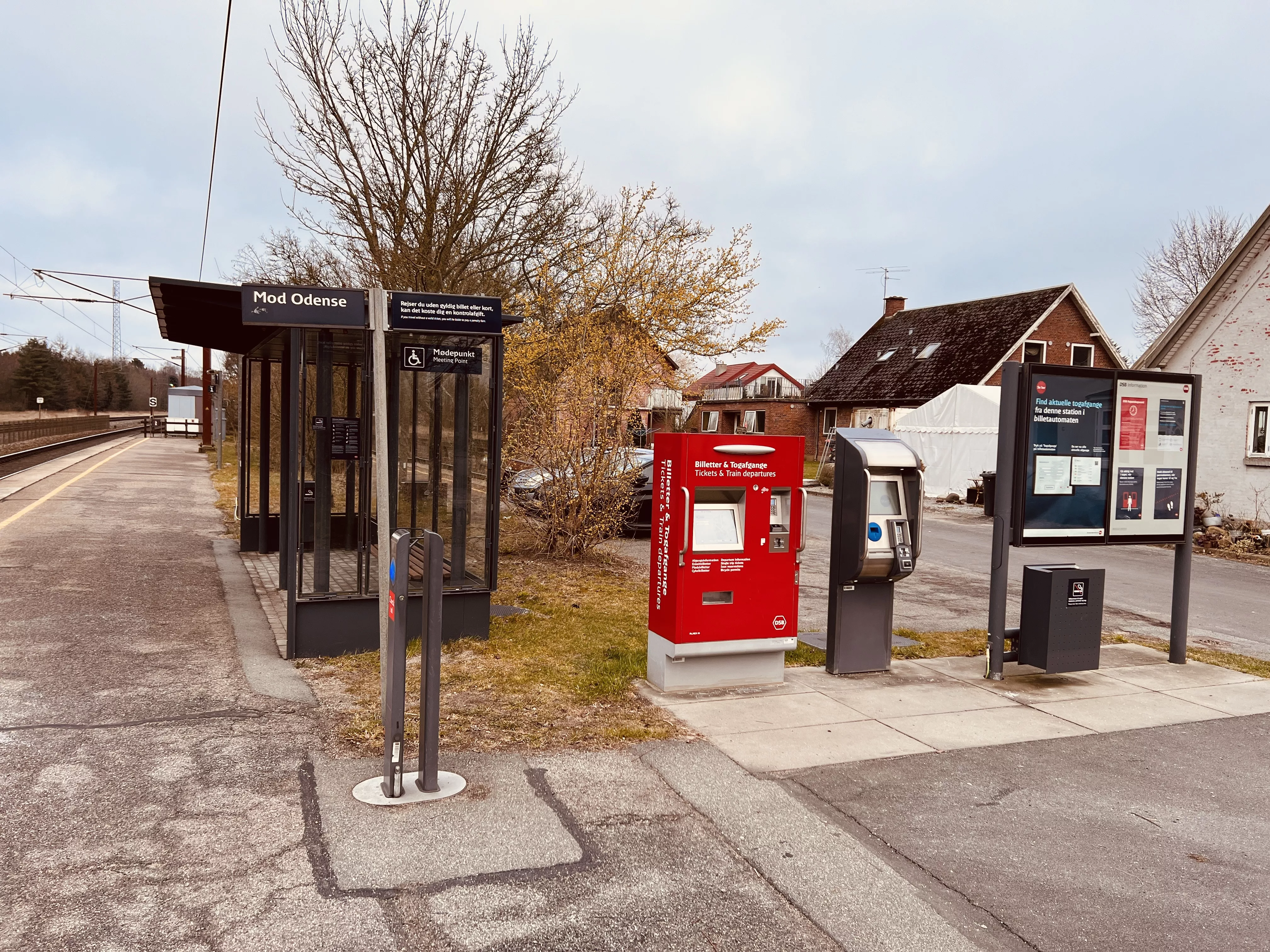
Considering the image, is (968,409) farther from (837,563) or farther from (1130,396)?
(837,563)

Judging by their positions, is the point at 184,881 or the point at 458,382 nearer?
the point at 184,881

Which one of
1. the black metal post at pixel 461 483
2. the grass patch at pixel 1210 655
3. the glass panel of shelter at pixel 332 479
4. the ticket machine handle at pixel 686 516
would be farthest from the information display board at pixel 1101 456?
the glass panel of shelter at pixel 332 479

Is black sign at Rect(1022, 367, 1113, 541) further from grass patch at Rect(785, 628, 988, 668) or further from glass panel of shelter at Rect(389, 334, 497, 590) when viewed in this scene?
glass panel of shelter at Rect(389, 334, 497, 590)

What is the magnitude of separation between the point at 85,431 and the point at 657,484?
192ft

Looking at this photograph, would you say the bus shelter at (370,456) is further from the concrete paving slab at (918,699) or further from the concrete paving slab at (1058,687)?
the concrete paving slab at (1058,687)

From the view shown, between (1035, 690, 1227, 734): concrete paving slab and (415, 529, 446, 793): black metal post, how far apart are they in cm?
412

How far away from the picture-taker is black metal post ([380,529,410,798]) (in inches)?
167

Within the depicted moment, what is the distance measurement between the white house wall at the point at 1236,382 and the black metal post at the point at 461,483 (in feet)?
52.4

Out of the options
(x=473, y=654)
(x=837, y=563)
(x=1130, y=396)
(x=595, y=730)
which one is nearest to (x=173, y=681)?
(x=473, y=654)

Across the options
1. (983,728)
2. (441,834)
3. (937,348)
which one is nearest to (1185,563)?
(983,728)

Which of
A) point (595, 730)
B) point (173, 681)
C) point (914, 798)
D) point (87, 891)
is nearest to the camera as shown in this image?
point (87, 891)

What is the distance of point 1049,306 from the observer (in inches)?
1353

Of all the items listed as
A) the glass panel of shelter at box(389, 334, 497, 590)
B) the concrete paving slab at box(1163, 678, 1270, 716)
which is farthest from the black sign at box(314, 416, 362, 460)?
the concrete paving slab at box(1163, 678, 1270, 716)

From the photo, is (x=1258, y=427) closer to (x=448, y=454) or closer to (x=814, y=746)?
(x=448, y=454)
